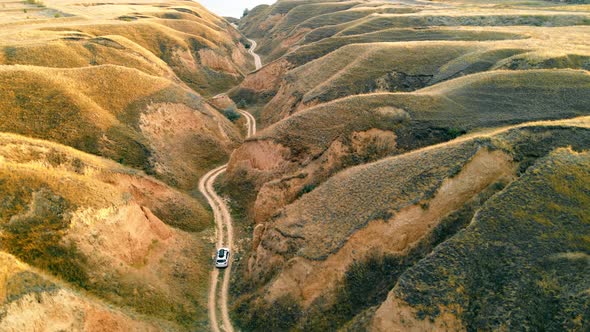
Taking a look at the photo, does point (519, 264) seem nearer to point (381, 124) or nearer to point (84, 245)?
point (381, 124)

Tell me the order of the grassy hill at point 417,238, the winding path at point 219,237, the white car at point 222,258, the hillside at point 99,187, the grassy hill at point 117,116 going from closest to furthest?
the grassy hill at point 417,238 < the hillside at point 99,187 < the winding path at point 219,237 < the white car at point 222,258 < the grassy hill at point 117,116

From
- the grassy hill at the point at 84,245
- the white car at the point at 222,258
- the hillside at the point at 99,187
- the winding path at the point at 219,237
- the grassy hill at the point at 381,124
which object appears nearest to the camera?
the grassy hill at the point at 84,245

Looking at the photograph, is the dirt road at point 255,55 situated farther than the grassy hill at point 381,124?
Yes

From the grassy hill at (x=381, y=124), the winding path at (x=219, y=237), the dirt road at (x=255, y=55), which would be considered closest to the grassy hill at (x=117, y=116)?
the winding path at (x=219, y=237)

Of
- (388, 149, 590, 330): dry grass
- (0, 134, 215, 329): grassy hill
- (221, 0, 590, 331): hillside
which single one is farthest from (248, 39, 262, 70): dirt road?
(388, 149, 590, 330): dry grass

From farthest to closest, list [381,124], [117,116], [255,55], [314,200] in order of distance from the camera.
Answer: [255,55] < [117,116] < [381,124] < [314,200]

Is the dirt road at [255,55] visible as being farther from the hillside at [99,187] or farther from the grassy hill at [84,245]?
the grassy hill at [84,245]

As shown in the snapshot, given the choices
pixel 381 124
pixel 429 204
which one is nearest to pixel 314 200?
pixel 429 204

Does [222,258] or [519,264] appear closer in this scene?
[519,264]

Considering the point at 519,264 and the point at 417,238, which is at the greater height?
the point at 519,264

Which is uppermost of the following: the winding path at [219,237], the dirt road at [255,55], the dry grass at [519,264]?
the dry grass at [519,264]

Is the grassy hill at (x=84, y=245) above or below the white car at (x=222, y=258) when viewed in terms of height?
above
